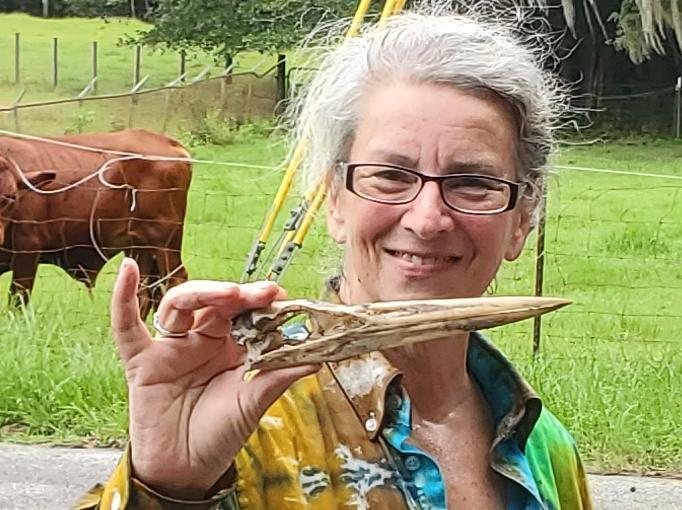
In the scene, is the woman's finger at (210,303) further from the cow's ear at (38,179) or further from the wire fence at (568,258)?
the cow's ear at (38,179)

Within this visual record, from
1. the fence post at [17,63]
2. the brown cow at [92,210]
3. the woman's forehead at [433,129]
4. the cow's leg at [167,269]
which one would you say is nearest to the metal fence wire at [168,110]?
the fence post at [17,63]

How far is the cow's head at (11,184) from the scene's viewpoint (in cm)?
638

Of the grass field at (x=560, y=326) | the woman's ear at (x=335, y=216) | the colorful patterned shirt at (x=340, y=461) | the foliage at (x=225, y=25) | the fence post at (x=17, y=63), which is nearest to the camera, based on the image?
the colorful patterned shirt at (x=340, y=461)

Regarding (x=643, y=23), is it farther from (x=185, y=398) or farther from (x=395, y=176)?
(x=185, y=398)

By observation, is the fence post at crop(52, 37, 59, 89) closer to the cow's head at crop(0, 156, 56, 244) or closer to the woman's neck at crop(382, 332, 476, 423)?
the cow's head at crop(0, 156, 56, 244)

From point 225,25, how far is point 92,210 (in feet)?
44.1

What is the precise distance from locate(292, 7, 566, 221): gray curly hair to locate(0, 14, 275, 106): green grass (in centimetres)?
1668

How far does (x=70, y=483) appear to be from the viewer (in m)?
4.12

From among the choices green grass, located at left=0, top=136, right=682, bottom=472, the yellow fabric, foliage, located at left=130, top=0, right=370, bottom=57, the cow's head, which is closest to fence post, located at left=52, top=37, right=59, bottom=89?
foliage, located at left=130, top=0, right=370, bottom=57

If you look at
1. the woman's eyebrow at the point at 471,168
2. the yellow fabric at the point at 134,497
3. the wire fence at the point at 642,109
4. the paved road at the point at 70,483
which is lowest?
the wire fence at the point at 642,109

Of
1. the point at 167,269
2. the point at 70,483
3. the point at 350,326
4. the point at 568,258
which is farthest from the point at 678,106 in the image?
the point at 350,326

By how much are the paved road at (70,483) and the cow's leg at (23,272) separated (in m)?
2.17

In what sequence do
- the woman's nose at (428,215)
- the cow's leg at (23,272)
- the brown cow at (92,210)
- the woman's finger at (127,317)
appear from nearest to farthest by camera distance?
1. the woman's finger at (127,317)
2. the woman's nose at (428,215)
3. the cow's leg at (23,272)
4. the brown cow at (92,210)

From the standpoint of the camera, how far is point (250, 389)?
1214 millimetres
